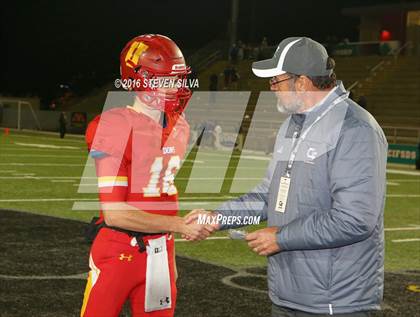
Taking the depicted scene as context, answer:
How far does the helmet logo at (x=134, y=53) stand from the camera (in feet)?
12.2

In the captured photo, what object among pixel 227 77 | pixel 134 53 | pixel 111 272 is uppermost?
pixel 134 53

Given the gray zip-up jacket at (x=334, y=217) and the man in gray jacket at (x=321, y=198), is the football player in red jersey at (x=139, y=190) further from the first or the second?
the gray zip-up jacket at (x=334, y=217)

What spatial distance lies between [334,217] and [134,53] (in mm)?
1399

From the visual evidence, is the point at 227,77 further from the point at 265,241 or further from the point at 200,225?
the point at 265,241

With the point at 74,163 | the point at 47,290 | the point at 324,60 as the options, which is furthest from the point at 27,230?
the point at 74,163

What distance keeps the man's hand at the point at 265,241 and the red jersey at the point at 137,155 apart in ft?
2.27

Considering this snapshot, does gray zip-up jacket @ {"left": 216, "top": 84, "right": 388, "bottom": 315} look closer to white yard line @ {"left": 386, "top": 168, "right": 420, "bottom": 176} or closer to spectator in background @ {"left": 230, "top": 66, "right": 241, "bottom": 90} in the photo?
white yard line @ {"left": 386, "top": 168, "right": 420, "bottom": 176}

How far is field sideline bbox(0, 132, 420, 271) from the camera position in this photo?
8859mm

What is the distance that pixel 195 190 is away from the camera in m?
15.1

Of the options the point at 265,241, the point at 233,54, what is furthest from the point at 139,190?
the point at 233,54

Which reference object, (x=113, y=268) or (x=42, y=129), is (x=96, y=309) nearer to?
(x=113, y=268)

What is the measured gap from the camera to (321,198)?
3.14m

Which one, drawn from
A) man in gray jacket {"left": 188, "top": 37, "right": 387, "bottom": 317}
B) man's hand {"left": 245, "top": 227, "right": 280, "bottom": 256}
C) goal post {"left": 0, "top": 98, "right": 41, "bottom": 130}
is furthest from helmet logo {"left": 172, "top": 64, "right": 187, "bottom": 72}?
goal post {"left": 0, "top": 98, "right": 41, "bottom": 130}

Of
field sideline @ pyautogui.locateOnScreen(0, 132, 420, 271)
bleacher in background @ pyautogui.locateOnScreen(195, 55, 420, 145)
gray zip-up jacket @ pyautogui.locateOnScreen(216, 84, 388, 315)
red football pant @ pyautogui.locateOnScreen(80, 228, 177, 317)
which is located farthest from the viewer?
bleacher in background @ pyautogui.locateOnScreen(195, 55, 420, 145)
